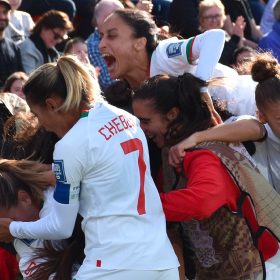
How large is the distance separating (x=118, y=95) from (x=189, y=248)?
42.2 inches

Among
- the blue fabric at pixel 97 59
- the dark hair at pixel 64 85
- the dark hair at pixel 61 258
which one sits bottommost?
the blue fabric at pixel 97 59

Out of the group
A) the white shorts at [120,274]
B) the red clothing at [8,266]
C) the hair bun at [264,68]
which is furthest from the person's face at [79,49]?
the white shorts at [120,274]

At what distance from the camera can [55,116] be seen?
10.7 ft

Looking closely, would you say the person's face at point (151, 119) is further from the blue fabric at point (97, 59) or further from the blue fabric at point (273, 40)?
the blue fabric at point (273, 40)

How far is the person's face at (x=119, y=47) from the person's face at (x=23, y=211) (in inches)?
36.7

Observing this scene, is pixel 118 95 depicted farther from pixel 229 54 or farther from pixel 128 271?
pixel 229 54

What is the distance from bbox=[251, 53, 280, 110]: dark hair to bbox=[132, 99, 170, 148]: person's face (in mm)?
523

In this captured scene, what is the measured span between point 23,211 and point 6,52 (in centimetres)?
374

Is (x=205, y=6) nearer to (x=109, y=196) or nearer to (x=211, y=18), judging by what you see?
(x=211, y=18)

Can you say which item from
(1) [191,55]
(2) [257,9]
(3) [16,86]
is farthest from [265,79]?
(2) [257,9]

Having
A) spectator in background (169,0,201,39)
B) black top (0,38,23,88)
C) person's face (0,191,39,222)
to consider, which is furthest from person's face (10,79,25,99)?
person's face (0,191,39,222)

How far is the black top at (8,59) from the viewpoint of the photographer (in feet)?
24.1

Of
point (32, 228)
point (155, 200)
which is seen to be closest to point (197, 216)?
point (155, 200)

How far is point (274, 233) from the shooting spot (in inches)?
137
